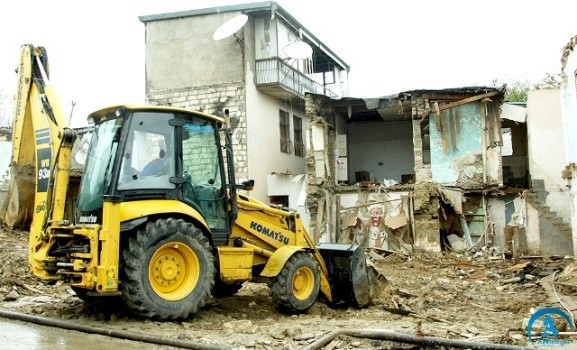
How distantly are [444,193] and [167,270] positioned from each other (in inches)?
521

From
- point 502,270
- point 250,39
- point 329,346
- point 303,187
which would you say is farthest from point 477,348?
point 250,39

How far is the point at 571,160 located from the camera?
14852mm

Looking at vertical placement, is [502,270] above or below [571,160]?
below

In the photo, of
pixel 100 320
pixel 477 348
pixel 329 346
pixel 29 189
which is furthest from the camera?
pixel 29 189

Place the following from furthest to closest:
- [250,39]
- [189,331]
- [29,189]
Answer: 1. [250,39]
2. [29,189]
3. [189,331]

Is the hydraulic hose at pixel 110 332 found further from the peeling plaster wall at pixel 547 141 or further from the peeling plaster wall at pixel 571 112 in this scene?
the peeling plaster wall at pixel 547 141

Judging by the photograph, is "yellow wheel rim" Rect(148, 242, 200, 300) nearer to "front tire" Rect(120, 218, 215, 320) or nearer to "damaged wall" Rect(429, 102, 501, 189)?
"front tire" Rect(120, 218, 215, 320)

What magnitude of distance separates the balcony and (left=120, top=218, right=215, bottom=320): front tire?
48.7 ft

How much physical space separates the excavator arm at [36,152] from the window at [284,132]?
16184mm

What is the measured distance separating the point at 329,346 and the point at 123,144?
11.3 feet

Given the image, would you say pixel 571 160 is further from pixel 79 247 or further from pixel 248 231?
pixel 79 247

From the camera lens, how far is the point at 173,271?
23.6ft

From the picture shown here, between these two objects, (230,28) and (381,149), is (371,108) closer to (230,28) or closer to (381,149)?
(381,149)

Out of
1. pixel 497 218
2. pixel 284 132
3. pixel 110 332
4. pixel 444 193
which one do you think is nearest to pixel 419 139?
pixel 444 193
